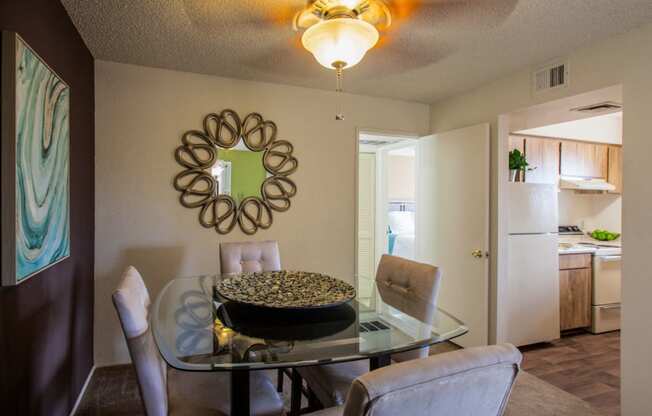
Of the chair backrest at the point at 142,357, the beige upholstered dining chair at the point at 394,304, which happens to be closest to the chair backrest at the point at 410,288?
the beige upholstered dining chair at the point at 394,304

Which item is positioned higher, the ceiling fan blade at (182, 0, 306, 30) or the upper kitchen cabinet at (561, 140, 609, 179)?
the ceiling fan blade at (182, 0, 306, 30)

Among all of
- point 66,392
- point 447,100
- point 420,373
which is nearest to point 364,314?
point 420,373

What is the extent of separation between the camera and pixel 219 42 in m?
2.46

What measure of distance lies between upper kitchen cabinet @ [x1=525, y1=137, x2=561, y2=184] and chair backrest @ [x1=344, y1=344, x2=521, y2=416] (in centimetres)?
357

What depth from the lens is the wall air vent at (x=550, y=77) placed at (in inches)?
102

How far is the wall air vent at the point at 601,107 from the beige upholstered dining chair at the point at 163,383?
289cm

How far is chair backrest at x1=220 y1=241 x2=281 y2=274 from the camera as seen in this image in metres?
2.70

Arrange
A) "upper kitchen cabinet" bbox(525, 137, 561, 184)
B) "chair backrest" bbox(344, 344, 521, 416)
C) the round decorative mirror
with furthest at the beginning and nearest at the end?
"upper kitchen cabinet" bbox(525, 137, 561, 184)
the round decorative mirror
"chair backrest" bbox(344, 344, 521, 416)

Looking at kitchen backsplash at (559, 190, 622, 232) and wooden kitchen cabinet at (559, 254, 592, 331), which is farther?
kitchen backsplash at (559, 190, 622, 232)

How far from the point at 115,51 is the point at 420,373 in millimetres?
2893

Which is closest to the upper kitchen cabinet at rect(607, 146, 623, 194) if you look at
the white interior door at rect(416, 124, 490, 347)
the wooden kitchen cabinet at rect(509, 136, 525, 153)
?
the wooden kitchen cabinet at rect(509, 136, 525, 153)

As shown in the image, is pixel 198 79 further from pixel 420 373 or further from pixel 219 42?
pixel 420 373

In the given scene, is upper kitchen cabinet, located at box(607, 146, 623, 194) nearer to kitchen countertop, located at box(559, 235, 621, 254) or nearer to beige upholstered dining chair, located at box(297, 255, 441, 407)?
kitchen countertop, located at box(559, 235, 621, 254)

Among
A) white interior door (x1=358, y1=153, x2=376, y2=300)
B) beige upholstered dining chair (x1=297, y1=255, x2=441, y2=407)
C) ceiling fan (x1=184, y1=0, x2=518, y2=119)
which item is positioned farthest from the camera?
white interior door (x1=358, y1=153, x2=376, y2=300)
